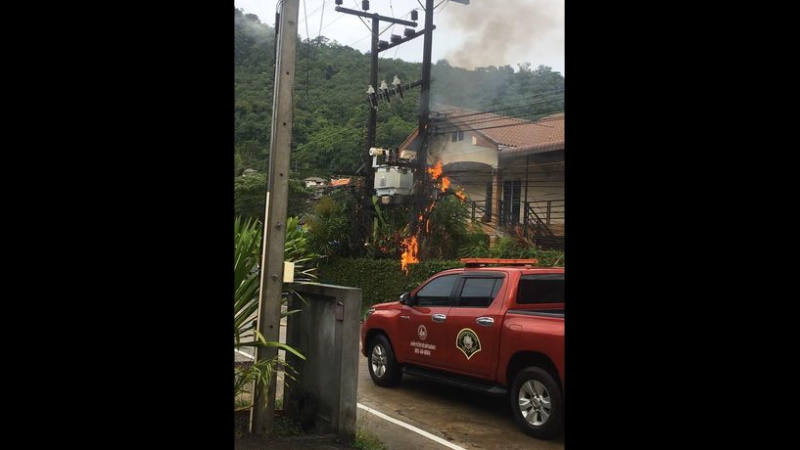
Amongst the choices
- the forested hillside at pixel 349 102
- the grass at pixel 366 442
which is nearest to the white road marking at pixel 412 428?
the grass at pixel 366 442

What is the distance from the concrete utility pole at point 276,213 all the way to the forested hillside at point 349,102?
15204 millimetres

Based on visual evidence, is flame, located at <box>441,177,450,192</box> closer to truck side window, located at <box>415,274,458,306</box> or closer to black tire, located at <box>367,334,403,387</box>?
black tire, located at <box>367,334,403,387</box>

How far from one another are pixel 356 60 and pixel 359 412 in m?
22.2

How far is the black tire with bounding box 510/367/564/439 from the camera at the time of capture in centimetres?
600

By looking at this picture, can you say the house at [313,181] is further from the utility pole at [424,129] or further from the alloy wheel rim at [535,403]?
the alloy wheel rim at [535,403]

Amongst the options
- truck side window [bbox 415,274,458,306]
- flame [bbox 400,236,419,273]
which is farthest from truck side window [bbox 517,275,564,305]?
flame [bbox 400,236,419,273]

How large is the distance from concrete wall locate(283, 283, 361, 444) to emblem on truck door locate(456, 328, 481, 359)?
191 cm

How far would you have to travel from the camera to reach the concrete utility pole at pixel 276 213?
5125 mm

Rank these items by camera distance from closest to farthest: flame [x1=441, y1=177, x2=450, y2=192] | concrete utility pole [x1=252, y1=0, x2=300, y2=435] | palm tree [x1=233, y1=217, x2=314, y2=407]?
1. palm tree [x1=233, y1=217, x2=314, y2=407]
2. concrete utility pole [x1=252, y1=0, x2=300, y2=435]
3. flame [x1=441, y1=177, x2=450, y2=192]

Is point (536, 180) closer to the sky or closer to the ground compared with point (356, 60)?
closer to the ground
